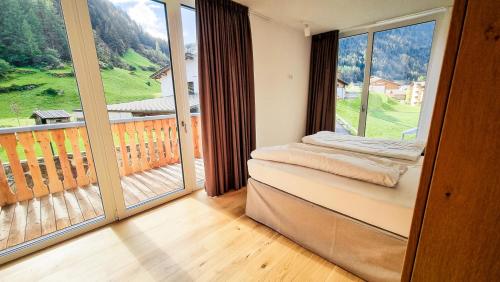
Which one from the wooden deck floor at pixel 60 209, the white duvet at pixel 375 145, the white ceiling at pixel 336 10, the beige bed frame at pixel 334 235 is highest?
the white ceiling at pixel 336 10

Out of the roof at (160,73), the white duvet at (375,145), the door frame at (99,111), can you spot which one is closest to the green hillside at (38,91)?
the door frame at (99,111)

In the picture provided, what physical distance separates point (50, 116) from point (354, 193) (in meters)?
2.93

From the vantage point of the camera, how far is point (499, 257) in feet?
1.26

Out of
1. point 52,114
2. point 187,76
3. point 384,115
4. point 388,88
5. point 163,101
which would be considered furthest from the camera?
point 384,115

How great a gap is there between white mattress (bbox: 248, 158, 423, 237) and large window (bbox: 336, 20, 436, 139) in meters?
1.92

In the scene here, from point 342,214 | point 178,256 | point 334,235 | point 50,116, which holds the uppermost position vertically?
point 50,116

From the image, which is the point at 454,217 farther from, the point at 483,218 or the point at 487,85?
the point at 487,85

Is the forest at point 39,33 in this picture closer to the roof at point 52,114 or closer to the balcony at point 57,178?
the roof at point 52,114

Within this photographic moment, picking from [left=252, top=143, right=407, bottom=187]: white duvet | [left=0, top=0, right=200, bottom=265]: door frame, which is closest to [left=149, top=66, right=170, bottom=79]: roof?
[left=0, top=0, right=200, bottom=265]: door frame

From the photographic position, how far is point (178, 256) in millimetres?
1595

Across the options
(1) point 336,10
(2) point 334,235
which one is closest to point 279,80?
(1) point 336,10

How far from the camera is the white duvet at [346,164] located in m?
1.39

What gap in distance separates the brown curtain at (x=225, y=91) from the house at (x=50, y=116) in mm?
1382

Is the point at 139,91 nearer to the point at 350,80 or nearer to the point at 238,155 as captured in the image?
the point at 238,155
